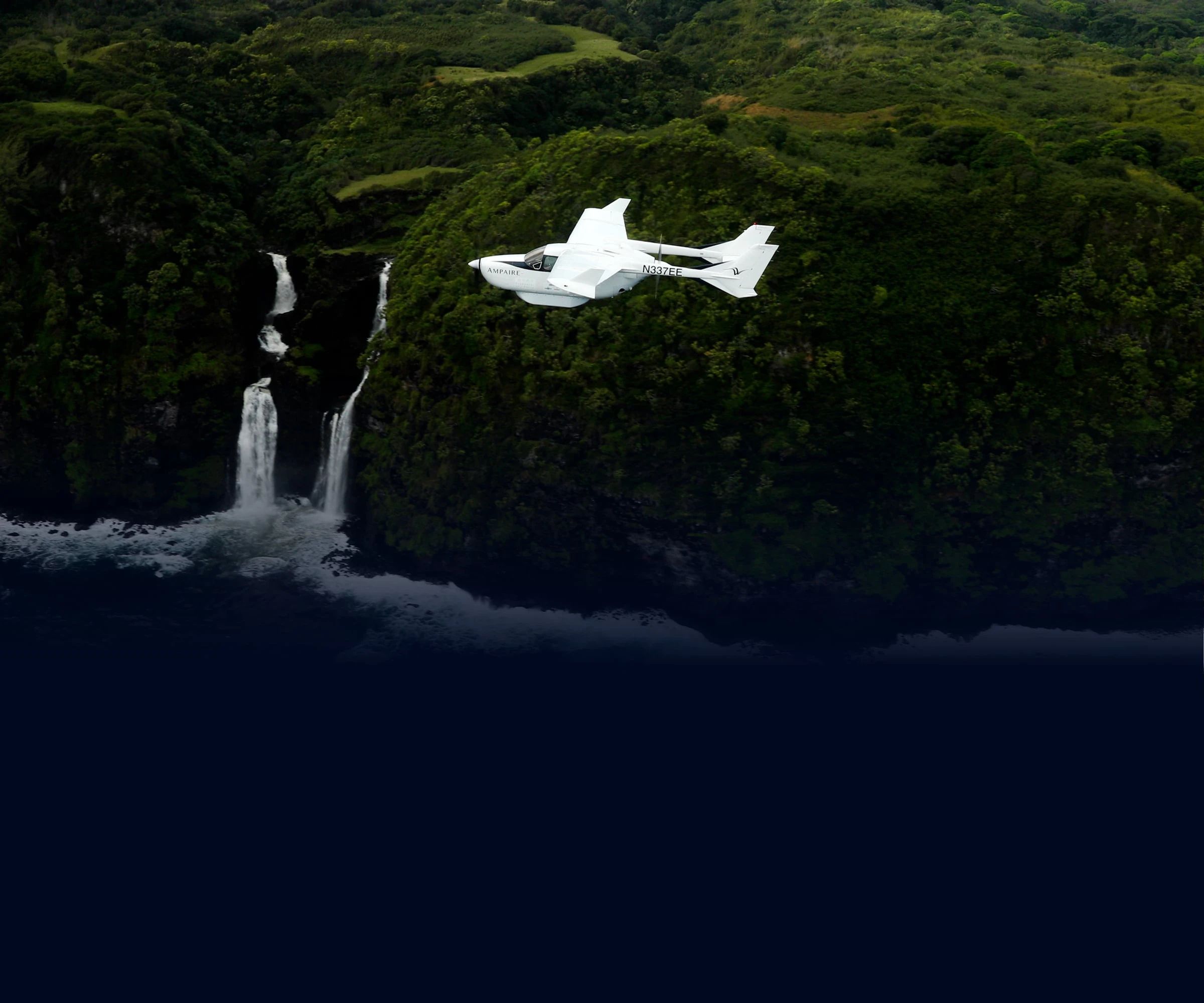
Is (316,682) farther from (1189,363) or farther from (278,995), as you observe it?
(1189,363)

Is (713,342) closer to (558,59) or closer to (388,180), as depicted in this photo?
(388,180)

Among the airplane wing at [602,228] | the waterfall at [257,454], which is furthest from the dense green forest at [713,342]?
the airplane wing at [602,228]

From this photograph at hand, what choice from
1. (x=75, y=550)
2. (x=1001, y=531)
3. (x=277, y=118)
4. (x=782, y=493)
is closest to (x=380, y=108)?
(x=277, y=118)

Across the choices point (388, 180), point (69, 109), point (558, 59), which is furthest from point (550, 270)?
point (558, 59)

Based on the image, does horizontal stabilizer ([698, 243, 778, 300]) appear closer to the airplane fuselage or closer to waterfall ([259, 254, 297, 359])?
the airplane fuselage

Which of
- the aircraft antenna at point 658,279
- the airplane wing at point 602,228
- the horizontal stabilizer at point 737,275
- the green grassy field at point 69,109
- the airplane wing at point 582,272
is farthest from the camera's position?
the green grassy field at point 69,109

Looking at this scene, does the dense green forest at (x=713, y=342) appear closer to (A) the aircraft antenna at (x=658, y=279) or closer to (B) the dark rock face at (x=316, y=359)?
(B) the dark rock face at (x=316, y=359)
